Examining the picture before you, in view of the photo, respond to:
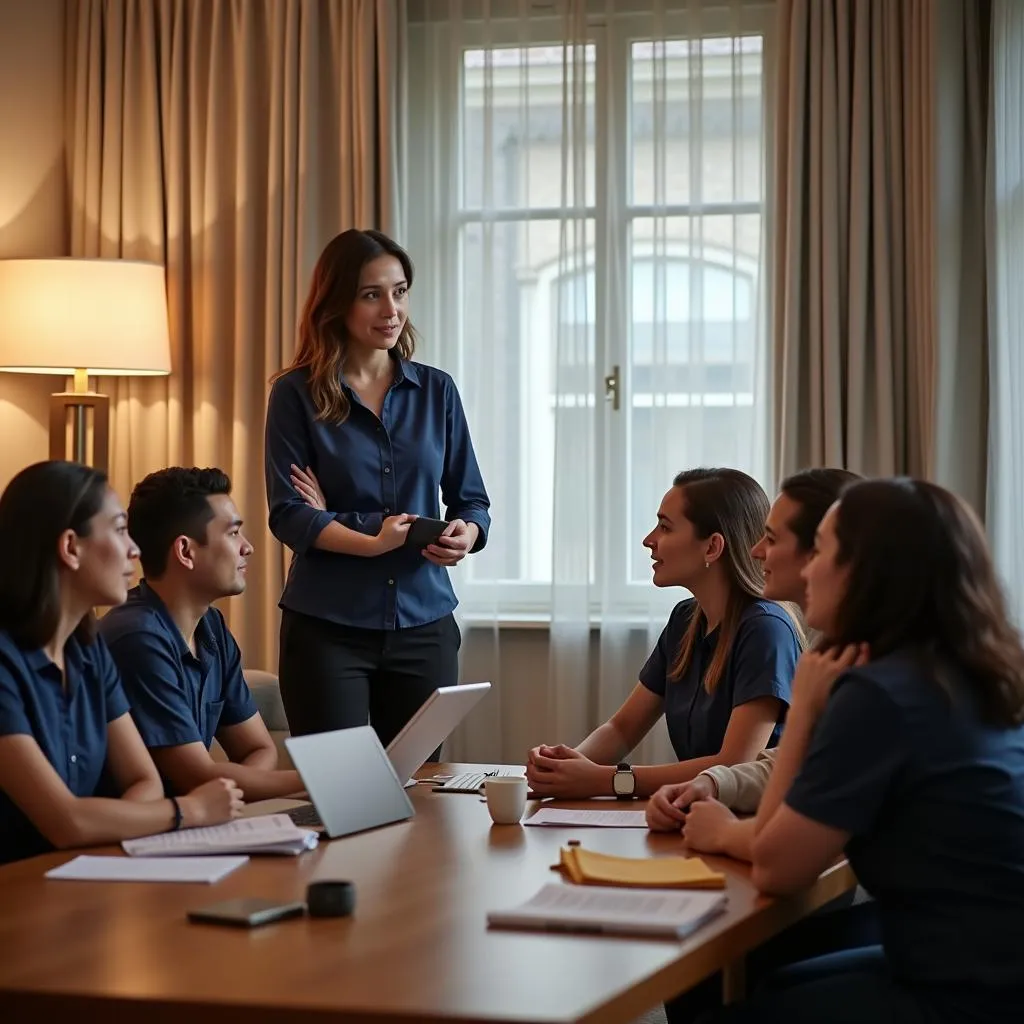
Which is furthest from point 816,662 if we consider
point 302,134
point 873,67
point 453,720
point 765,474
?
point 302,134

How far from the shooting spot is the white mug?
2.17 meters

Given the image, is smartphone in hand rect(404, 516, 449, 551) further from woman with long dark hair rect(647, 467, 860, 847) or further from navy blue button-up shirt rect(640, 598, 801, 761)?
woman with long dark hair rect(647, 467, 860, 847)

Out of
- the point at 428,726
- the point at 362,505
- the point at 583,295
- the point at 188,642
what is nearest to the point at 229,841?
the point at 428,726

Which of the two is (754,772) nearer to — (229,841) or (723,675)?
(723,675)

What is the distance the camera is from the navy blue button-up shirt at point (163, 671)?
2.39m

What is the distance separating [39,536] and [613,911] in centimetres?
105

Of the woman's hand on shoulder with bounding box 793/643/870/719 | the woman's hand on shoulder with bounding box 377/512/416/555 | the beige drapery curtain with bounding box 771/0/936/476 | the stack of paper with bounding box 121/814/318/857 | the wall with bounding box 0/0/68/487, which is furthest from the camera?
the wall with bounding box 0/0/68/487

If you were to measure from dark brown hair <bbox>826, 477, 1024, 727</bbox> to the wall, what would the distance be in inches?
136

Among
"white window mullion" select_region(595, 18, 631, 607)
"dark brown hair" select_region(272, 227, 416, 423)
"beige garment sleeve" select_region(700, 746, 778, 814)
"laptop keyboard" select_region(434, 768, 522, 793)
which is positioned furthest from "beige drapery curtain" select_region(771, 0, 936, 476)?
"beige garment sleeve" select_region(700, 746, 778, 814)

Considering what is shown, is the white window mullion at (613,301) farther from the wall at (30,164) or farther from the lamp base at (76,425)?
the wall at (30,164)

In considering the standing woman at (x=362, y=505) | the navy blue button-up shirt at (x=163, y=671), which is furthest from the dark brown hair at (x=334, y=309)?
the navy blue button-up shirt at (x=163, y=671)

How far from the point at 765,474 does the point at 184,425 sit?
188cm

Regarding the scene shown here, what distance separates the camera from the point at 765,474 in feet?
14.3

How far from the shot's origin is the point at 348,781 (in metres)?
2.14
